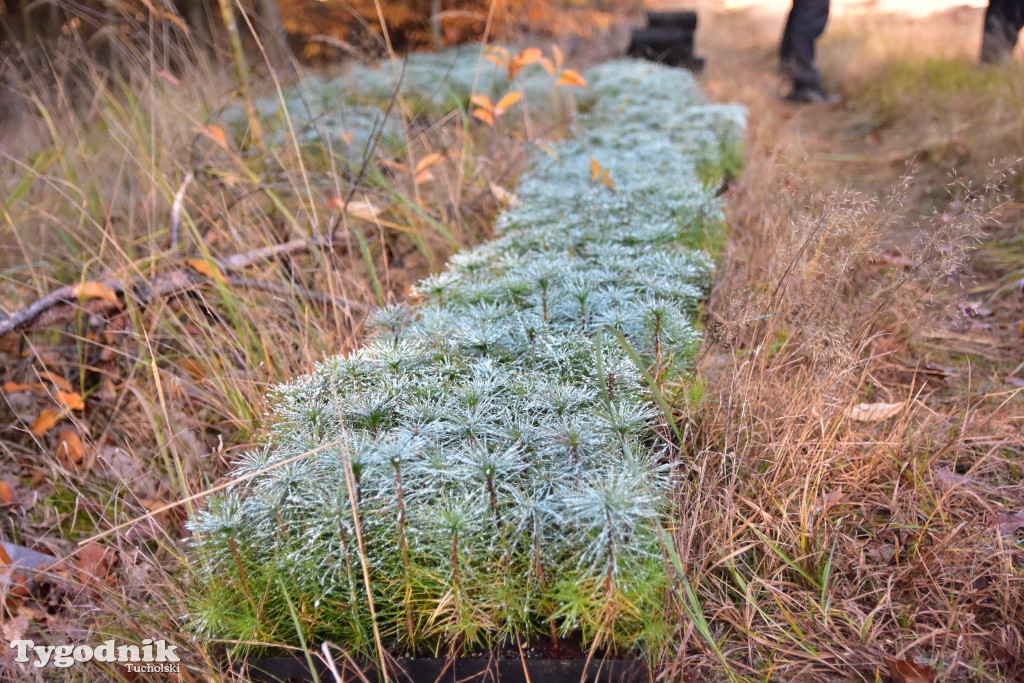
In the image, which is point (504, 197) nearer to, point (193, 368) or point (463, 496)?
point (193, 368)

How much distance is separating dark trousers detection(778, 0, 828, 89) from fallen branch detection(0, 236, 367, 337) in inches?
259

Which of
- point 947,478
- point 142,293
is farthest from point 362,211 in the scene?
point 947,478

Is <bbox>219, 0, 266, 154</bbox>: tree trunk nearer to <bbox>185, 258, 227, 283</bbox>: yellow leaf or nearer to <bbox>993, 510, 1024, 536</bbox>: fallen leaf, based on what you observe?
<bbox>185, 258, 227, 283</bbox>: yellow leaf

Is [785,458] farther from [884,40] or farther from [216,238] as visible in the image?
[884,40]

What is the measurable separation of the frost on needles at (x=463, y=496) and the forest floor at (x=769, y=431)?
0.16m

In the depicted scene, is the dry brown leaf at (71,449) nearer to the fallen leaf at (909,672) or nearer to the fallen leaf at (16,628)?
the fallen leaf at (16,628)

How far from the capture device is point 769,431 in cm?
144

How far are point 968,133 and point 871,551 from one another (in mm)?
4021

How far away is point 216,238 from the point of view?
2812mm

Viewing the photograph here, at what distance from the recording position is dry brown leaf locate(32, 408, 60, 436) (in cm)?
203

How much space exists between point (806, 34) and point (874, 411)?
259 inches

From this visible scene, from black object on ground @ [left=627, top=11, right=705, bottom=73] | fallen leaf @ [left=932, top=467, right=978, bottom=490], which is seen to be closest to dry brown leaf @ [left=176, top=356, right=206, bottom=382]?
fallen leaf @ [left=932, top=467, right=978, bottom=490]

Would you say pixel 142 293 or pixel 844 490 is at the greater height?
pixel 142 293

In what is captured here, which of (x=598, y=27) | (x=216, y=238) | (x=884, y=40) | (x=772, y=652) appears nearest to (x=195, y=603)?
(x=772, y=652)
